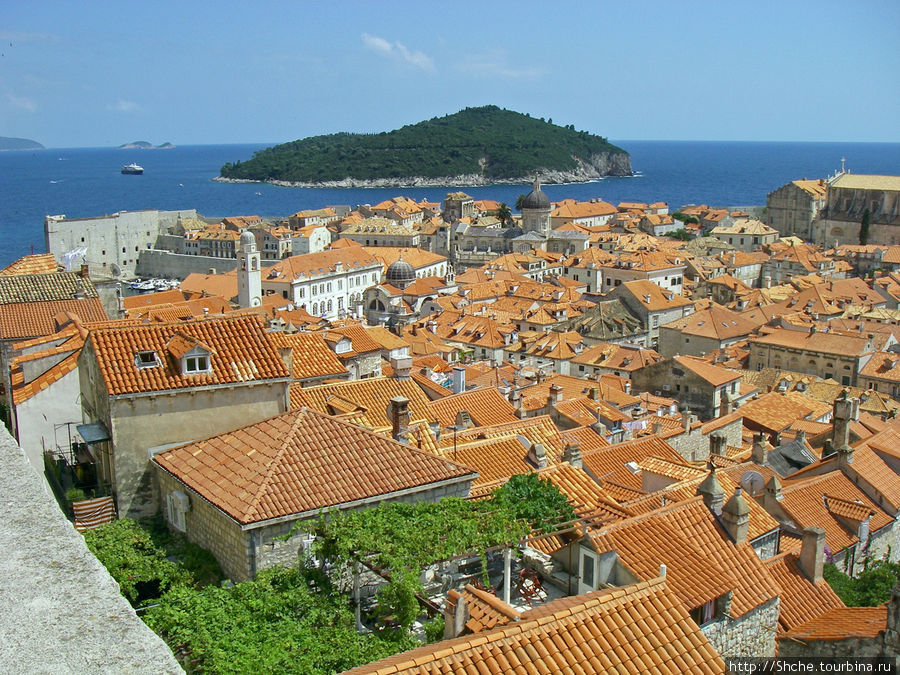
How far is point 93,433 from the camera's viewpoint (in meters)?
12.3

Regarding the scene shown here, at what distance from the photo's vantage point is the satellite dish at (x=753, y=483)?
1614cm

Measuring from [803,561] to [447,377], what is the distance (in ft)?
70.0

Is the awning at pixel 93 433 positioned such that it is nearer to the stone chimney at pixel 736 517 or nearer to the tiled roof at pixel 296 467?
the tiled roof at pixel 296 467

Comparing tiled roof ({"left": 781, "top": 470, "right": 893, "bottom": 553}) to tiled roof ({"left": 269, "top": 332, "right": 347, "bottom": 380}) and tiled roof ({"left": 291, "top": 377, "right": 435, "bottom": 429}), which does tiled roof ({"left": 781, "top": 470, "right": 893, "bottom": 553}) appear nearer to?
tiled roof ({"left": 291, "top": 377, "right": 435, "bottom": 429})

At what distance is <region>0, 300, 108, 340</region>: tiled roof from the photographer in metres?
19.2

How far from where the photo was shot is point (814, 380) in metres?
41.7

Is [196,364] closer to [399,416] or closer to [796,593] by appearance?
[399,416]

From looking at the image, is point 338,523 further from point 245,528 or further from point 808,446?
point 808,446

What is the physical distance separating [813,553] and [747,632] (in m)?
3.62

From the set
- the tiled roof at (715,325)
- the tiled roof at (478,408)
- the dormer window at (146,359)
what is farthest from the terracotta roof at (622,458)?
the tiled roof at (715,325)

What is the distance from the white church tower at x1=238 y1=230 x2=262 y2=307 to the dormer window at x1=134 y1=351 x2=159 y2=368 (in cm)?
3762

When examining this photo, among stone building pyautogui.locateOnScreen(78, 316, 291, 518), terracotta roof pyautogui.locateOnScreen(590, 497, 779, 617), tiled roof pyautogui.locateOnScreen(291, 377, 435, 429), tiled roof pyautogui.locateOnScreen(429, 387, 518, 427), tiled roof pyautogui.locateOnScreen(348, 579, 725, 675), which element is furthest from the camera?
tiled roof pyautogui.locateOnScreen(429, 387, 518, 427)

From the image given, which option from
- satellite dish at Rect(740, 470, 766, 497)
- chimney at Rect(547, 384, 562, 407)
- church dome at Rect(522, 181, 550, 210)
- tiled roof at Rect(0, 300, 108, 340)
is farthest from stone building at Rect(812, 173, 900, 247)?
tiled roof at Rect(0, 300, 108, 340)

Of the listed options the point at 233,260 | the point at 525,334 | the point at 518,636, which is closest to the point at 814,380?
the point at 525,334
